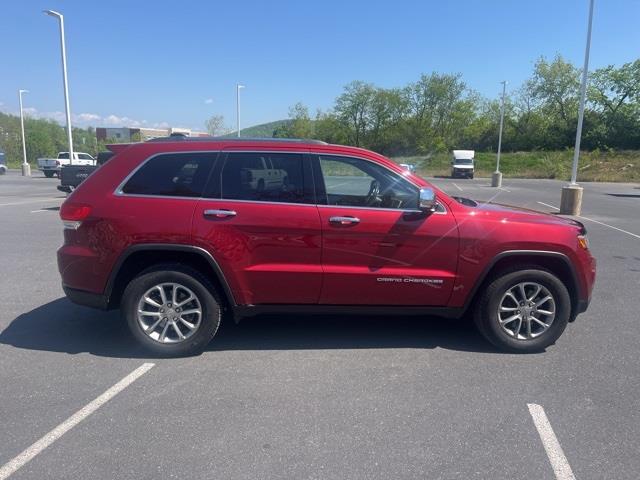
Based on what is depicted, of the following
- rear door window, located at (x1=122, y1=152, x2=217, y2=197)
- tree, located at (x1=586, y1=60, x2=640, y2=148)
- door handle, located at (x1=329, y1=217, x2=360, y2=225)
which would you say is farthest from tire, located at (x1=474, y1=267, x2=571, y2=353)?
tree, located at (x1=586, y1=60, x2=640, y2=148)

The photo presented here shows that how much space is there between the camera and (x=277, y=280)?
4207 mm

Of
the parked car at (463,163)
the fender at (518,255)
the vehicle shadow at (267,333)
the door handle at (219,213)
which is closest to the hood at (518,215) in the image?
the fender at (518,255)

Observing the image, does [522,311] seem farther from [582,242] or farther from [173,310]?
[173,310]

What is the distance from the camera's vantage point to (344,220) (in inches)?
163

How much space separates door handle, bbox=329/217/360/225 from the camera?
4.14 m

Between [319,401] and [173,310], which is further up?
[173,310]

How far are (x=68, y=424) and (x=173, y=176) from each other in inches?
81.9

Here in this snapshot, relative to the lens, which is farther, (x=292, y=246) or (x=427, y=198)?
(x=292, y=246)

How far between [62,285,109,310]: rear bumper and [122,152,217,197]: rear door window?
0.94m

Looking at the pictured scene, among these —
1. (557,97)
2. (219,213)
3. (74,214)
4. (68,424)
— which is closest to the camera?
(68,424)

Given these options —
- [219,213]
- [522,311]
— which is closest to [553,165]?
[522,311]

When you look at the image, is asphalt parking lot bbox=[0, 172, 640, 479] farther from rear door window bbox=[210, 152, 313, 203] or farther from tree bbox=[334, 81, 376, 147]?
tree bbox=[334, 81, 376, 147]

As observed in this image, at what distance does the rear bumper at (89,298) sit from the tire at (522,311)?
327cm

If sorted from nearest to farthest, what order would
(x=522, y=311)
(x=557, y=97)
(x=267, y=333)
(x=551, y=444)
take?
(x=551, y=444) → (x=522, y=311) → (x=267, y=333) → (x=557, y=97)
